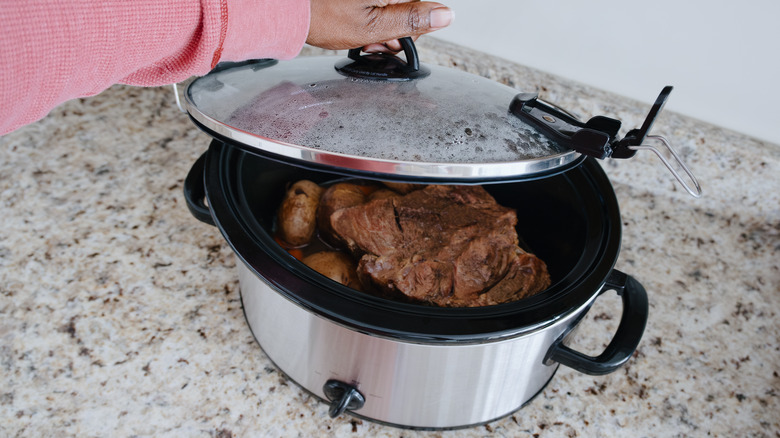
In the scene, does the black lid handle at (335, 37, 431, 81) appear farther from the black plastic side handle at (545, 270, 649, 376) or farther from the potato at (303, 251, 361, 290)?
the black plastic side handle at (545, 270, 649, 376)

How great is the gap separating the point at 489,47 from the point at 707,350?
28.1 inches

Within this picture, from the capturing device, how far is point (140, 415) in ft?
A: 2.19

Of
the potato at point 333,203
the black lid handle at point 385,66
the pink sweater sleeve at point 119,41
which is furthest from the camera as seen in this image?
the potato at point 333,203

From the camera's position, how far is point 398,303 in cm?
55

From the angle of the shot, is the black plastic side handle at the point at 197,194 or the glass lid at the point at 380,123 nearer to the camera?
the glass lid at the point at 380,123

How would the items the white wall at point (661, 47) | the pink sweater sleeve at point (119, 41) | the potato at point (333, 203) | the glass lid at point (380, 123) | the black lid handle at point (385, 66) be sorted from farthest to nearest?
the white wall at point (661, 47), the potato at point (333, 203), the black lid handle at point (385, 66), the glass lid at point (380, 123), the pink sweater sleeve at point (119, 41)

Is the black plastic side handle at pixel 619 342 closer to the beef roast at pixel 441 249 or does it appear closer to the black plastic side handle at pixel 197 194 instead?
the beef roast at pixel 441 249

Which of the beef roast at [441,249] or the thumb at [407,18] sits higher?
the thumb at [407,18]

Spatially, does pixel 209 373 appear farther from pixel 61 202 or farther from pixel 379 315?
pixel 61 202

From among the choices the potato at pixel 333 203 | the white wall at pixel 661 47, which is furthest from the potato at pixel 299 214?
the white wall at pixel 661 47

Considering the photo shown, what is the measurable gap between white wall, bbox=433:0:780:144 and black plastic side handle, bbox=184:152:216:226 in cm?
63

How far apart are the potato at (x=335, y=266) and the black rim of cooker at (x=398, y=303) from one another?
0.13m

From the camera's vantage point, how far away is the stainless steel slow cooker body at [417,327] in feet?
1.76

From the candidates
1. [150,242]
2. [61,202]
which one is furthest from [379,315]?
[61,202]
